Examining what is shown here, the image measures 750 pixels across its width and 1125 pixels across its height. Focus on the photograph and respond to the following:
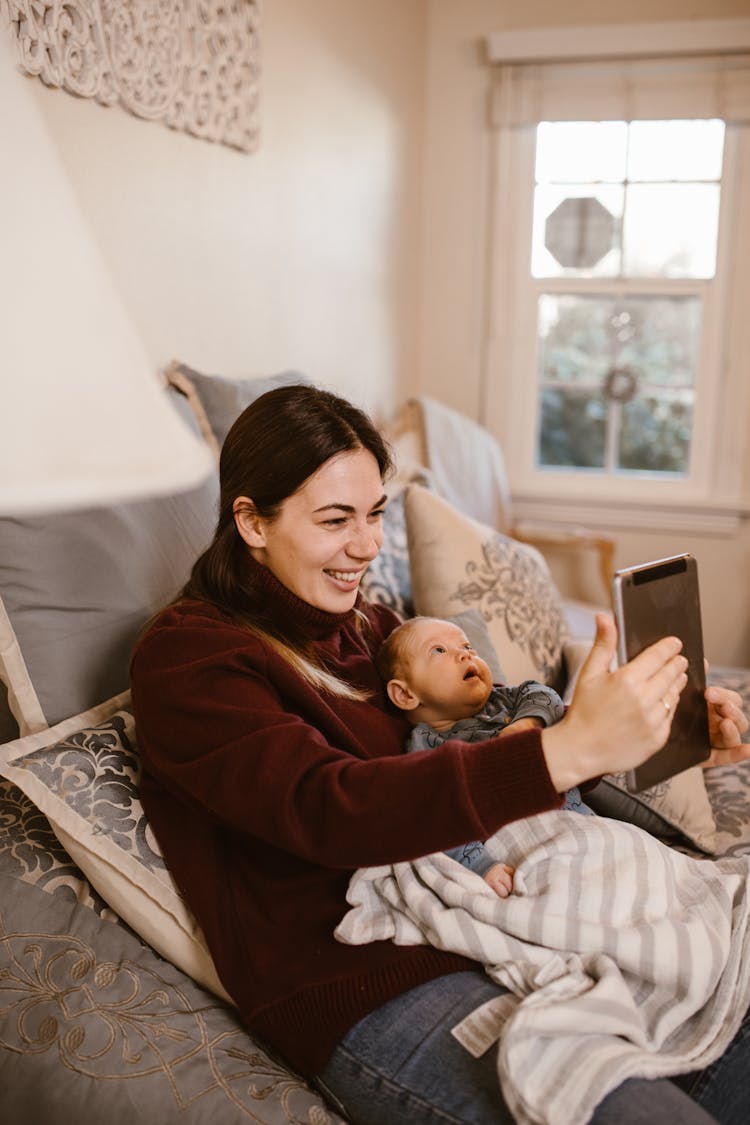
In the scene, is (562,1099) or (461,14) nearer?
(562,1099)

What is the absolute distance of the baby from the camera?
1357mm

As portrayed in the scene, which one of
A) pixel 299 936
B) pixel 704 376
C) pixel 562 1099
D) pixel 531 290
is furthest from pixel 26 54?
pixel 704 376

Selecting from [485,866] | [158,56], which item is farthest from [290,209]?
[485,866]

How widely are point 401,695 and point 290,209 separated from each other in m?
1.68

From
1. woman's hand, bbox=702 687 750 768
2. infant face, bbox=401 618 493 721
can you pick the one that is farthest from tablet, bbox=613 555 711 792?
infant face, bbox=401 618 493 721

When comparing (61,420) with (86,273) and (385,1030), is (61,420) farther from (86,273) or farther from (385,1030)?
(385,1030)

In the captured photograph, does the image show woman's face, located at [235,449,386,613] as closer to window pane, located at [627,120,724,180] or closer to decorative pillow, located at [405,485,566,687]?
decorative pillow, located at [405,485,566,687]

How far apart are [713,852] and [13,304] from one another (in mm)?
1545

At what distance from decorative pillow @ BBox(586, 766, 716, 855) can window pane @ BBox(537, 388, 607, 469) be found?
2.34 meters

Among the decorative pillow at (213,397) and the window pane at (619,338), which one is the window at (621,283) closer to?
the window pane at (619,338)

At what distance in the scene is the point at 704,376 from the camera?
12.0 ft

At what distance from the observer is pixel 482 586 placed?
2.02 meters

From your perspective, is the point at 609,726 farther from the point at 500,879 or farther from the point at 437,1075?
the point at 437,1075

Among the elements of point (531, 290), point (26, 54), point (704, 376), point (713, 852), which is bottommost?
point (713, 852)
